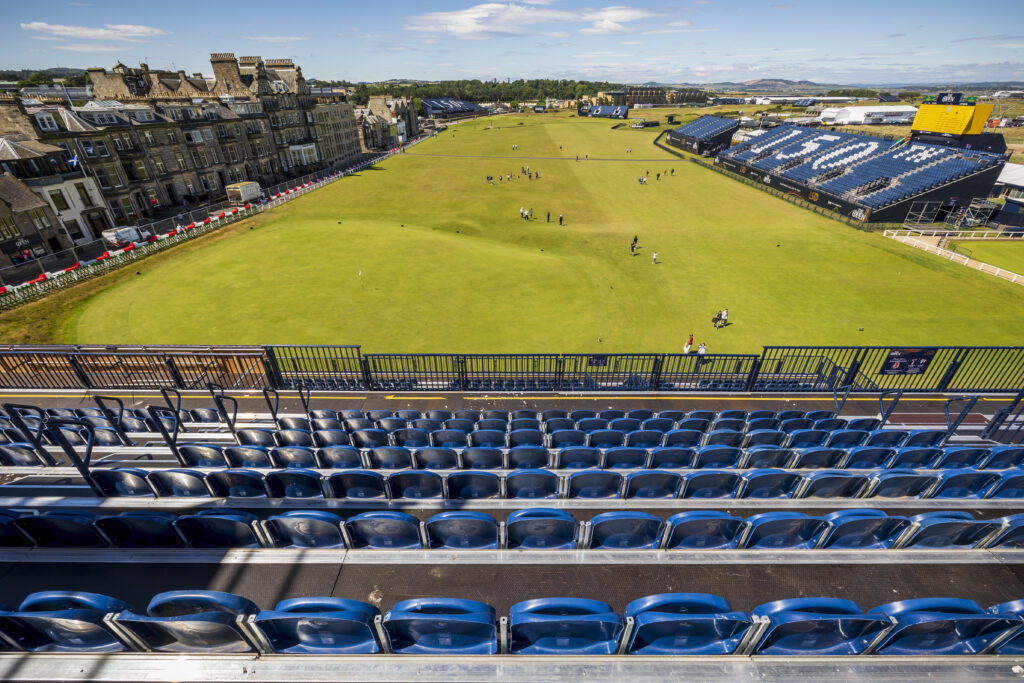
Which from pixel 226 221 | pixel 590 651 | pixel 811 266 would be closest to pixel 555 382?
pixel 590 651

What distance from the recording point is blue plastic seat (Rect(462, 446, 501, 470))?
770 centimetres

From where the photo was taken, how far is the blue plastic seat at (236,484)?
6.45m

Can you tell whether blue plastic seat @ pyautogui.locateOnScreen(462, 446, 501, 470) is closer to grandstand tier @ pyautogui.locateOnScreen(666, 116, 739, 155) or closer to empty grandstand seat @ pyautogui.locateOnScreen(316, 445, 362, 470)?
empty grandstand seat @ pyautogui.locateOnScreen(316, 445, 362, 470)

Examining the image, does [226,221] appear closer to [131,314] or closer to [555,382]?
[131,314]

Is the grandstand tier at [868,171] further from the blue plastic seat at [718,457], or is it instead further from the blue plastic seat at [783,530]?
the blue plastic seat at [783,530]

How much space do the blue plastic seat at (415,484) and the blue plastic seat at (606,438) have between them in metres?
3.54

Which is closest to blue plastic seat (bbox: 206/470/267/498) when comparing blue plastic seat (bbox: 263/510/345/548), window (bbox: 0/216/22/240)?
blue plastic seat (bbox: 263/510/345/548)

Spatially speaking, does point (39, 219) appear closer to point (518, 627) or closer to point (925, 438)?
point (518, 627)

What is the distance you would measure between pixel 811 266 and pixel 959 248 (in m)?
15.6

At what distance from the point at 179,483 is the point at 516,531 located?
5.44m

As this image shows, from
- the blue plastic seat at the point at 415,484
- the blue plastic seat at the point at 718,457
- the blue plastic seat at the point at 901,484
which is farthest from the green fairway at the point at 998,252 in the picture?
the blue plastic seat at the point at 415,484

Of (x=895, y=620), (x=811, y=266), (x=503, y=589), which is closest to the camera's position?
(x=895, y=620)

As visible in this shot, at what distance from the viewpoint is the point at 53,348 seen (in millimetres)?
11898

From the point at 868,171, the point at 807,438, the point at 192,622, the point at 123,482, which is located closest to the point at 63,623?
the point at 192,622
